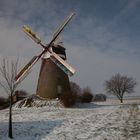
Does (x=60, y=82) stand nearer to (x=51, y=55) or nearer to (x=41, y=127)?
(x=51, y=55)

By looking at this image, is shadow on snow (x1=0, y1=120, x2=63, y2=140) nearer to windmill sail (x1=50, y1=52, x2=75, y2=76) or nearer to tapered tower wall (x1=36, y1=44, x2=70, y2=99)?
windmill sail (x1=50, y1=52, x2=75, y2=76)

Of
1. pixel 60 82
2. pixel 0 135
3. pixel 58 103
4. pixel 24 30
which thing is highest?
pixel 24 30

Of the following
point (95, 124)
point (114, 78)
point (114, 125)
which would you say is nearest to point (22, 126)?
point (95, 124)

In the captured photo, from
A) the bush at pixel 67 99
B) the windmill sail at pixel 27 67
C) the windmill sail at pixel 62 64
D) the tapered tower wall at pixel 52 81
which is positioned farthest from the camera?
the tapered tower wall at pixel 52 81

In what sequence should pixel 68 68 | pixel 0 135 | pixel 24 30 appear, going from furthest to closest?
pixel 24 30 < pixel 68 68 < pixel 0 135

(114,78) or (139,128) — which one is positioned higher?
(114,78)

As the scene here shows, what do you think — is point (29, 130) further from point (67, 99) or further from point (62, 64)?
point (62, 64)

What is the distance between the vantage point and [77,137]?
15.9 m

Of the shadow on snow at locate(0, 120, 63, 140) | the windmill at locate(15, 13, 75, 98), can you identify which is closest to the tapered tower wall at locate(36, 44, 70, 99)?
the windmill at locate(15, 13, 75, 98)

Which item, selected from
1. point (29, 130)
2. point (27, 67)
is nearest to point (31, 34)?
point (27, 67)

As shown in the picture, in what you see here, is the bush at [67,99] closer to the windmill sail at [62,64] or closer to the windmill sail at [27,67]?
the windmill sail at [62,64]

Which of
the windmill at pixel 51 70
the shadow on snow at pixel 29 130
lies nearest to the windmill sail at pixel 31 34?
the windmill at pixel 51 70

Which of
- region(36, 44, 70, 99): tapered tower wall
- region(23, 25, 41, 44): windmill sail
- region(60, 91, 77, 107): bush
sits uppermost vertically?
region(23, 25, 41, 44): windmill sail

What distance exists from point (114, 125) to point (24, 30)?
92.8 ft
